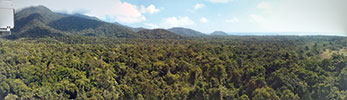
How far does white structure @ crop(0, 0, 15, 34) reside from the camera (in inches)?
81.3

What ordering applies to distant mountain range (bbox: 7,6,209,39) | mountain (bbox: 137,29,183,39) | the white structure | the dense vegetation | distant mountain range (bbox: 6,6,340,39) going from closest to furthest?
the white structure < the dense vegetation < distant mountain range (bbox: 7,6,209,39) < distant mountain range (bbox: 6,6,340,39) < mountain (bbox: 137,29,183,39)

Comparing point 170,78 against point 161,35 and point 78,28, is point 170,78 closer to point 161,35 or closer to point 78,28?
point 161,35

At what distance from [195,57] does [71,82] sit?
10.8 meters

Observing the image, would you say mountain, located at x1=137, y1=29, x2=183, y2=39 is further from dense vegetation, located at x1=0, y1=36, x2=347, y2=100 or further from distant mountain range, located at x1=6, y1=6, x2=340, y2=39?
dense vegetation, located at x1=0, y1=36, x2=347, y2=100

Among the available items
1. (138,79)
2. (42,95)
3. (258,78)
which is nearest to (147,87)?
(138,79)

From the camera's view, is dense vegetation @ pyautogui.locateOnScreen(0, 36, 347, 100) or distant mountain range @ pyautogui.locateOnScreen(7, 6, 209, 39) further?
distant mountain range @ pyautogui.locateOnScreen(7, 6, 209, 39)

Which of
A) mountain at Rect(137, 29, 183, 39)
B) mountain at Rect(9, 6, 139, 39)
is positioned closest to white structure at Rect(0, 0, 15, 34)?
mountain at Rect(137, 29, 183, 39)

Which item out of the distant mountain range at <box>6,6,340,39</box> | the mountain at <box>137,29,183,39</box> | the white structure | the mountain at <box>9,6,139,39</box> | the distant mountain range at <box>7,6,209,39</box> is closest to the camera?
the white structure

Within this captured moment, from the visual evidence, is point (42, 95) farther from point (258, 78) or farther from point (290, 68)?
point (290, 68)

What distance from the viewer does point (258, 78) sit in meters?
11.0

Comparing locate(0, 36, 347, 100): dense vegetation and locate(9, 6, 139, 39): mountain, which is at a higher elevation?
locate(9, 6, 139, 39): mountain

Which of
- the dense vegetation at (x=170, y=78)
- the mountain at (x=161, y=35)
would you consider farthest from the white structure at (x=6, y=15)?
the mountain at (x=161, y=35)

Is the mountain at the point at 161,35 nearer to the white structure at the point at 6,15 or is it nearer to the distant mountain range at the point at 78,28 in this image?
the distant mountain range at the point at 78,28

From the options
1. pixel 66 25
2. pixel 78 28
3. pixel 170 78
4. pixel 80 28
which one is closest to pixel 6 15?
pixel 170 78
